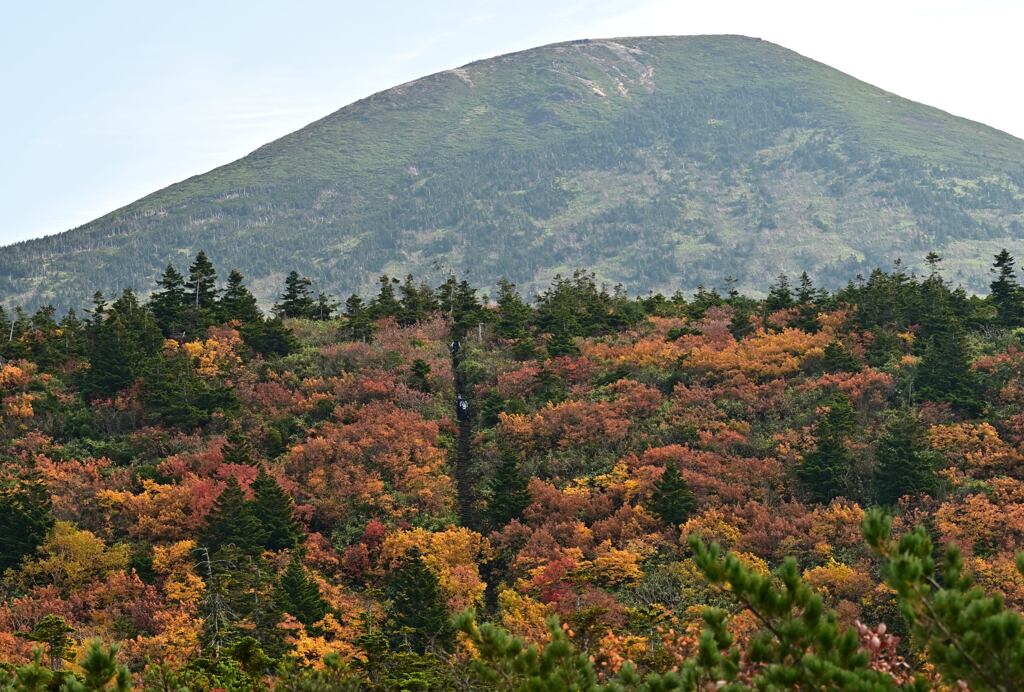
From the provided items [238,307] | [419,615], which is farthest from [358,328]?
[419,615]

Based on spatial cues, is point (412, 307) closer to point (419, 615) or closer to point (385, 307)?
point (385, 307)

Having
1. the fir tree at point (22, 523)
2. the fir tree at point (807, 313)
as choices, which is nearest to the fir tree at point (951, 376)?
the fir tree at point (807, 313)

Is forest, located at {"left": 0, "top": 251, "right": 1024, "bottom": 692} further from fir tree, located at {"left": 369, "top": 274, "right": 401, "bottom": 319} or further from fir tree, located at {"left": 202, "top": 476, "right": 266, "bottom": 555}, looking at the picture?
fir tree, located at {"left": 369, "top": 274, "right": 401, "bottom": 319}

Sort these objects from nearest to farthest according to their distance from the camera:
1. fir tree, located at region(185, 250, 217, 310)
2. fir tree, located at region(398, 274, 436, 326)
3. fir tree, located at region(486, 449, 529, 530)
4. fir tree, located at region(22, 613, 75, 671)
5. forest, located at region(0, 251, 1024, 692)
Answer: fir tree, located at region(22, 613, 75, 671) < forest, located at region(0, 251, 1024, 692) < fir tree, located at region(486, 449, 529, 530) < fir tree, located at region(185, 250, 217, 310) < fir tree, located at region(398, 274, 436, 326)

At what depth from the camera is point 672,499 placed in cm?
3148

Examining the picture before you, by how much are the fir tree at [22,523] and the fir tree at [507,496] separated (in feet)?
44.8

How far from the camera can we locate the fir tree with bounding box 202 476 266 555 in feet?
98.8

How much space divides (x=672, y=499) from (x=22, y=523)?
64.0 feet

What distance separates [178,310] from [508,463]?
23738 millimetres

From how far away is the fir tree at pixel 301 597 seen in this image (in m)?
26.0

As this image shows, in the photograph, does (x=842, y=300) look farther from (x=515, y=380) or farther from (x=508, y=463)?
(x=508, y=463)

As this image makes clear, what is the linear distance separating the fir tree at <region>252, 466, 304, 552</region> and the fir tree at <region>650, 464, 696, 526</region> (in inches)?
444

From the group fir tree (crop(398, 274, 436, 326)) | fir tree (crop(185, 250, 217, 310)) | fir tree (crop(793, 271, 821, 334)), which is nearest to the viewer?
→ fir tree (crop(793, 271, 821, 334))

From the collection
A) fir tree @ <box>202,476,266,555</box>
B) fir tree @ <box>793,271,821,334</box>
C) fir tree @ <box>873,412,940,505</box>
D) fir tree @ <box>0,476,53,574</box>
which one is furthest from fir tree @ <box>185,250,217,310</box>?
fir tree @ <box>873,412,940,505</box>
